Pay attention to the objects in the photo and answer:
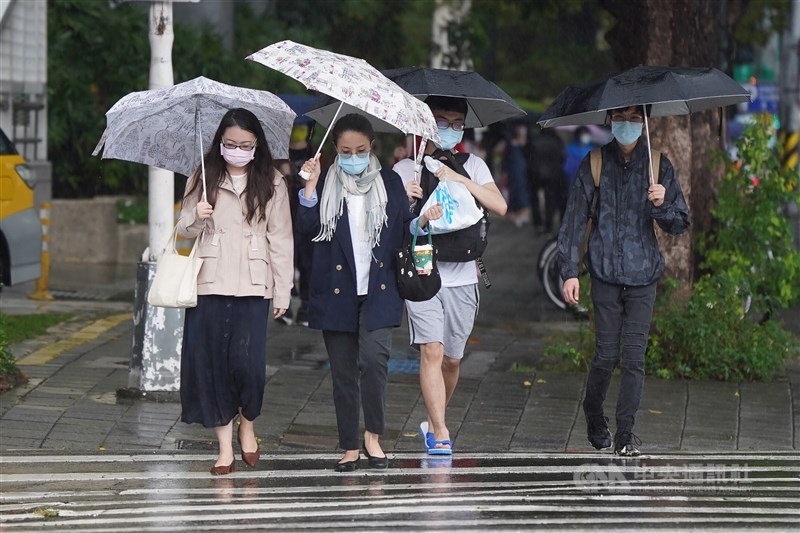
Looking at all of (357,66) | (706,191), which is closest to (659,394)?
(706,191)

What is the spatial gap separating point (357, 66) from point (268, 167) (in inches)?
26.2

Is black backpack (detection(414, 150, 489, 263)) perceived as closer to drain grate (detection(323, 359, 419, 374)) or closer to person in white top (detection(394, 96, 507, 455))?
person in white top (detection(394, 96, 507, 455))

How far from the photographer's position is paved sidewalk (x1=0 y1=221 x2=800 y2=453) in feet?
26.8

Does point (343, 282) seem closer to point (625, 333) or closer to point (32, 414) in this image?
point (625, 333)

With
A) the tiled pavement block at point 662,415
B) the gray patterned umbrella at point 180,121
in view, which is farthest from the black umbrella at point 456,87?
the tiled pavement block at point 662,415

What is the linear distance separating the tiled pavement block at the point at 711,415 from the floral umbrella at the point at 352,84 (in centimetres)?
255

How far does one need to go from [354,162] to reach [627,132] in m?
1.55

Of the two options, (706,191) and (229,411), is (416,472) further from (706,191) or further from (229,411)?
(706,191)

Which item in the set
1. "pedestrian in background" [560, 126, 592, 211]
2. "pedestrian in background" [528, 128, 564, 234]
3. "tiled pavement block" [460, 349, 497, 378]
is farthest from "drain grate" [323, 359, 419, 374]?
"pedestrian in background" [528, 128, 564, 234]

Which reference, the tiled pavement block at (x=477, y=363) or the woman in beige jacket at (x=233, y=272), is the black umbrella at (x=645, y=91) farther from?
the tiled pavement block at (x=477, y=363)

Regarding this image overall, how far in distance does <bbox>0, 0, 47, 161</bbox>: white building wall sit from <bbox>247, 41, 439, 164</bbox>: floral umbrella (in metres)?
9.04

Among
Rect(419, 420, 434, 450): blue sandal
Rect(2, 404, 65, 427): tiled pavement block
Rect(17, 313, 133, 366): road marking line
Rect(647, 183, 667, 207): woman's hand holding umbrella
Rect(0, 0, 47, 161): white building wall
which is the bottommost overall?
Rect(2, 404, 65, 427): tiled pavement block

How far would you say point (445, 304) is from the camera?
7684 millimetres

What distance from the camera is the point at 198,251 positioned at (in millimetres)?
7102
